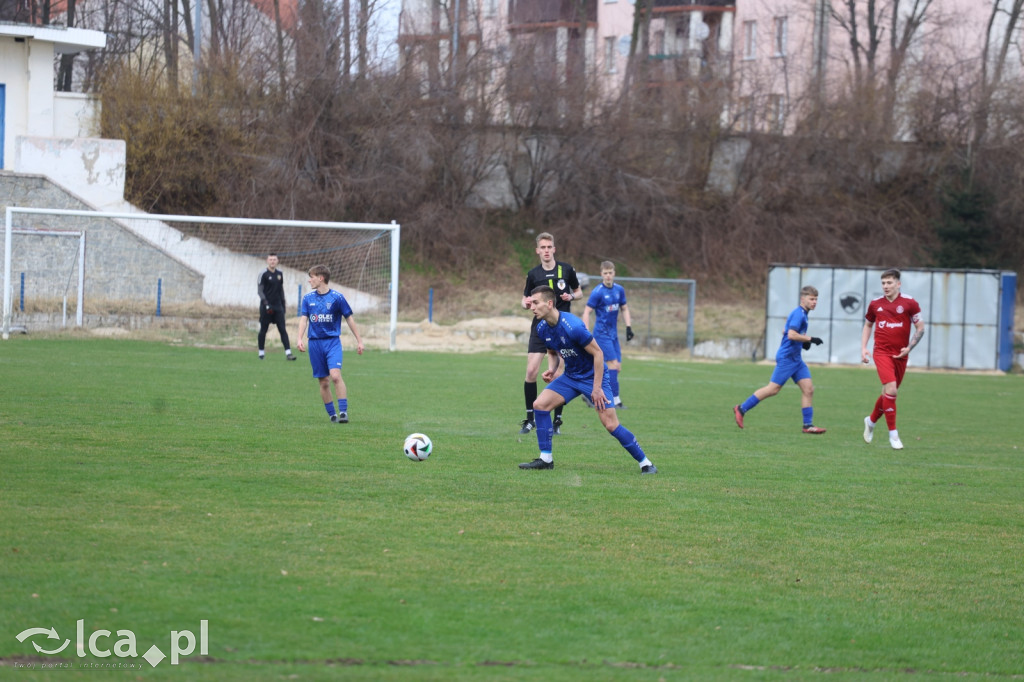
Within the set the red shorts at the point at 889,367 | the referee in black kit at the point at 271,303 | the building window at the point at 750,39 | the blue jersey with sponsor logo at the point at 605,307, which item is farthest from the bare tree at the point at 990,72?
the red shorts at the point at 889,367

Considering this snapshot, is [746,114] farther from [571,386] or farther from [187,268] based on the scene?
[571,386]

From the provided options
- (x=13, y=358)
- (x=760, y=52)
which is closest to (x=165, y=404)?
(x=13, y=358)

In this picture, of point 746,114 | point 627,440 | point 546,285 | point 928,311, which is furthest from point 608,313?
point 746,114

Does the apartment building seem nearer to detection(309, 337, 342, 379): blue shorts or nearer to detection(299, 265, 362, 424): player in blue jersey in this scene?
detection(299, 265, 362, 424): player in blue jersey

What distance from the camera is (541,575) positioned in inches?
214

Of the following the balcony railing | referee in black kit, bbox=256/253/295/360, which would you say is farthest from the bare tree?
referee in black kit, bbox=256/253/295/360

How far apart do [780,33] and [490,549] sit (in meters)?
42.1

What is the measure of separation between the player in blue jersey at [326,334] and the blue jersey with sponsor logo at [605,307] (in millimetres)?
4167

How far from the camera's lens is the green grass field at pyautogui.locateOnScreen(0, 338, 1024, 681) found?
4324 mm

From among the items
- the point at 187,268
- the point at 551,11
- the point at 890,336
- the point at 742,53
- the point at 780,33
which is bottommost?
the point at 890,336

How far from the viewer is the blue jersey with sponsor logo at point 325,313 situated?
11.4 m

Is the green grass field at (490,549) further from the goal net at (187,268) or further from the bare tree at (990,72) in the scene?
the bare tree at (990,72)

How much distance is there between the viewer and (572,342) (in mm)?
8484

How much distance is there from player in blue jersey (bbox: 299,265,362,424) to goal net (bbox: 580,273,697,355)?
59.4 ft
